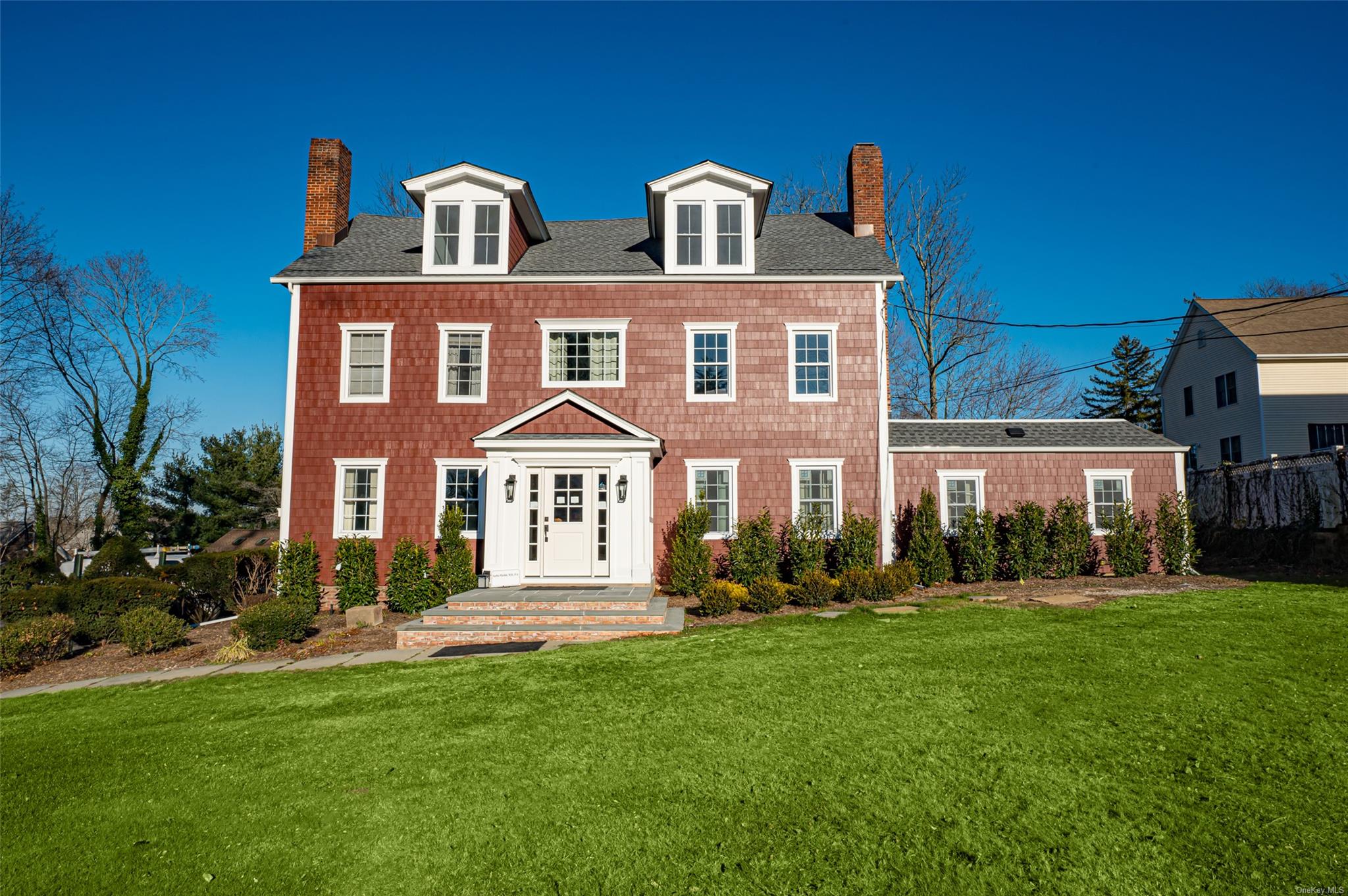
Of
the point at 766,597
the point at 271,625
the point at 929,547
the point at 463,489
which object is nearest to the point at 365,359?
the point at 463,489

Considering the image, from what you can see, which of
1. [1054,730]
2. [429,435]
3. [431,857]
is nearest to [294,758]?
[431,857]

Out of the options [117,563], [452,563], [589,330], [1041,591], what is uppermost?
[589,330]

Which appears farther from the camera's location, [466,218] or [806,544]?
[466,218]

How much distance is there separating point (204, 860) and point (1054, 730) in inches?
226

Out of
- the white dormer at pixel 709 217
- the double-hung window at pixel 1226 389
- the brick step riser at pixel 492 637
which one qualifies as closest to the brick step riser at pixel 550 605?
the brick step riser at pixel 492 637

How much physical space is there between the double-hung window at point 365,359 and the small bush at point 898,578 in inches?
429

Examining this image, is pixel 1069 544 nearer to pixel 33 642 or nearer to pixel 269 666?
pixel 269 666

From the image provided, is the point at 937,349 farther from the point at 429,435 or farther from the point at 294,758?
the point at 294,758

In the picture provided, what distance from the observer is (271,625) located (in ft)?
35.4

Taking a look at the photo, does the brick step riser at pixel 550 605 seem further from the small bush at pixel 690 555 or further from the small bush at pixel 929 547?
the small bush at pixel 929 547

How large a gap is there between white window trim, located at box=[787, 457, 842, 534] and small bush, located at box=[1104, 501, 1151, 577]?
18.4 feet

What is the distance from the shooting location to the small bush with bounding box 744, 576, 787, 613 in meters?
11.9

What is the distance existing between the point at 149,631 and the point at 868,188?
16.6 metres

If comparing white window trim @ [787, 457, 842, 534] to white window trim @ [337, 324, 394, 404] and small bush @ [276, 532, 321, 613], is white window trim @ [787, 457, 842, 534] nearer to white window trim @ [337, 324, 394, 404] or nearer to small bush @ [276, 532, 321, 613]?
white window trim @ [337, 324, 394, 404]
